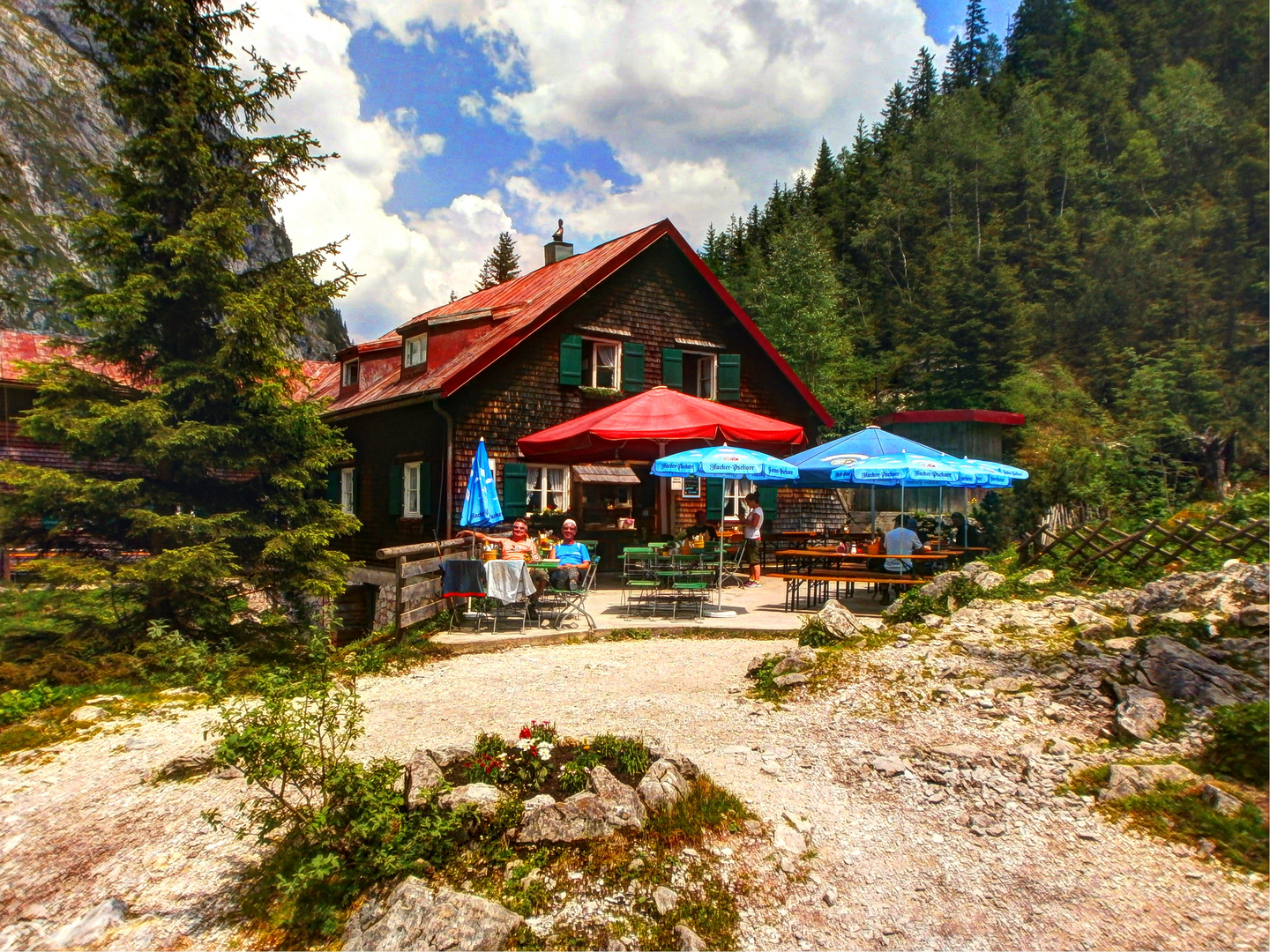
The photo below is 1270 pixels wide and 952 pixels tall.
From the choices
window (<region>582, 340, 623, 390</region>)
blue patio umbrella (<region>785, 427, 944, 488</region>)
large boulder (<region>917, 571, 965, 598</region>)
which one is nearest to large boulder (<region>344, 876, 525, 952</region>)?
large boulder (<region>917, 571, 965, 598</region>)

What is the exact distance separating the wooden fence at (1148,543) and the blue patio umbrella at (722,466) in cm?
350

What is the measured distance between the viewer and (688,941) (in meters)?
3.63

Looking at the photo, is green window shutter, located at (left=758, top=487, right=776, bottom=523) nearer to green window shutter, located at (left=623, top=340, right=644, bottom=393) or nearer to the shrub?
green window shutter, located at (left=623, top=340, right=644, bottom=393)

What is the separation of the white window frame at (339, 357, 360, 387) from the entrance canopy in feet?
28.5

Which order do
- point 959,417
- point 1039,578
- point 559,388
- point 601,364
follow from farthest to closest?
point 959,417 < point 601,364 < point 559,388 < point 1039,578

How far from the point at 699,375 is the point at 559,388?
13.5 ft

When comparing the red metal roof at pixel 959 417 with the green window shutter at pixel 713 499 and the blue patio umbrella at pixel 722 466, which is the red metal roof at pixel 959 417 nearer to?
the green window shutter at pixel 713 499

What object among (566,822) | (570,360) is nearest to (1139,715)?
(566,822)

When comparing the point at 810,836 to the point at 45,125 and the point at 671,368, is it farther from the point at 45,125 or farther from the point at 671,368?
the point at 45,125

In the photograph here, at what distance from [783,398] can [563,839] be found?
56.1 ft

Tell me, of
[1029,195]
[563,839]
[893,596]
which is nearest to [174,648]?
[563,839]

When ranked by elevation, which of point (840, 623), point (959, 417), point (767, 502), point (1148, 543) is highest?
point (959, 417)

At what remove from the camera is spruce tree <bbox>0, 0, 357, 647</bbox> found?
8211 millimetres

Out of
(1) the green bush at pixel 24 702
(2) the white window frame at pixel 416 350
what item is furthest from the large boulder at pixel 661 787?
(2) the white window frame at pixel 416 350
